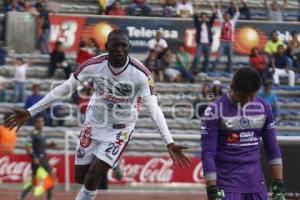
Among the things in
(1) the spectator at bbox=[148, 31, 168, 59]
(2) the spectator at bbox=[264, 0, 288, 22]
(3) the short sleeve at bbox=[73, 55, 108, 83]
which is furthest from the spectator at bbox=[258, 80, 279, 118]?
(3) the short sleeve at bbox=[73, 55, 108, 83]

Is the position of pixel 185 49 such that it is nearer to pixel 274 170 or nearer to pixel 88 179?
pixel 88 179

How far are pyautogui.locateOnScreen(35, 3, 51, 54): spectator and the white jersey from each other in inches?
542

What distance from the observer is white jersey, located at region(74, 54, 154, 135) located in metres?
10.5

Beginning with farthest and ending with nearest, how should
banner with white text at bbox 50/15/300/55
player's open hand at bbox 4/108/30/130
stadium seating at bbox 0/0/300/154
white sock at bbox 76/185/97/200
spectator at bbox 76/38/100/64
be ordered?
banner with white text at bbox 50/15/300/55 < spectator at bbox 76/38/100/64 < stadium seating at bbox 0/0/300/154 < white sock at bbox 76/185/97/200 < player's open hand at bbox 4/108/30/130

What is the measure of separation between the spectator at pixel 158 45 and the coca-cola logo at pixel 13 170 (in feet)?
18.7

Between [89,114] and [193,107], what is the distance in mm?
12482

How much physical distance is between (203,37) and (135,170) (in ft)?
18.8

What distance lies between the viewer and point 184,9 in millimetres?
26797

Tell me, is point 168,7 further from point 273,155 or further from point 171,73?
point 273,155

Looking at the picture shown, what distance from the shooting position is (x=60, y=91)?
10484 millimetres

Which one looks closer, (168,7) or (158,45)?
(158,45)

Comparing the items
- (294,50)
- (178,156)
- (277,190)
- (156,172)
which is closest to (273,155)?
(277,190)

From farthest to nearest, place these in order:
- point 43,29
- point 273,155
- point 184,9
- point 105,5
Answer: point 184,9 < point 105,5 < point 43,29 < point 273,155

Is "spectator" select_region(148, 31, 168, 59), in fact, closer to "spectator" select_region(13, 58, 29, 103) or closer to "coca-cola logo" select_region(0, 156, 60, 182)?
"spectator" select_region(13, 58, 29, 103)
